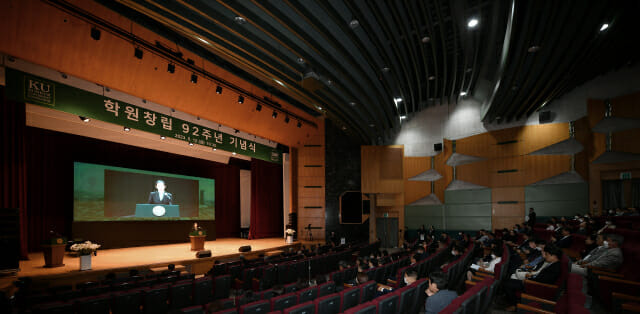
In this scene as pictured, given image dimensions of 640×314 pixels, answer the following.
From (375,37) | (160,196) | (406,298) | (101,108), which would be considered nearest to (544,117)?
(375,37)

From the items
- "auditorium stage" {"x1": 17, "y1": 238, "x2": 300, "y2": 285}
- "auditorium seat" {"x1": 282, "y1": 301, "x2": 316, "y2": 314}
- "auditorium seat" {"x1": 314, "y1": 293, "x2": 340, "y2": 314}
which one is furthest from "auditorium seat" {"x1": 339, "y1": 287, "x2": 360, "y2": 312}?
"auditorium stage" {"x1": 17, "y1": 238, "x2": 300, "y2": 285}

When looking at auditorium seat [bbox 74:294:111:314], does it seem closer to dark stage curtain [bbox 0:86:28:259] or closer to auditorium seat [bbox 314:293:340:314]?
auditorium seat [bbox 314:293:340:314]

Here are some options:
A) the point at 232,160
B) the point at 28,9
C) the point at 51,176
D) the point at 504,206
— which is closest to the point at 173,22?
the point at 28,9

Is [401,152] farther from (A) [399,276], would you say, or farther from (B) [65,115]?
(B) [65,115]

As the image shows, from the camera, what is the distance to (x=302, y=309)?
143 inches

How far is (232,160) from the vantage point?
17.4m

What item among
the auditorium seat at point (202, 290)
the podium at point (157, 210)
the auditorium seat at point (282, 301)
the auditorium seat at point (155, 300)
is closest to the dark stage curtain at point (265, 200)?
the podium at point (157, 210)

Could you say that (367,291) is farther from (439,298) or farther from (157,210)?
(157,210)

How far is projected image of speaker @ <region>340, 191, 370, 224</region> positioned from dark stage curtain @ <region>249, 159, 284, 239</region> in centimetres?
435

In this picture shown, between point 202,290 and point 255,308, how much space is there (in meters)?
2.39

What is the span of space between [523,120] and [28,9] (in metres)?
16.6

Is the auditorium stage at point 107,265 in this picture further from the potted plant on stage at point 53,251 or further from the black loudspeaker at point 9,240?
the black loudspeaker at point 9,240

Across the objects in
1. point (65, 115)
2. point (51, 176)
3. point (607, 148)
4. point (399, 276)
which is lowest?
point (399, 276)

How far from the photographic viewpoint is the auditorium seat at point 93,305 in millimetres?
4297
